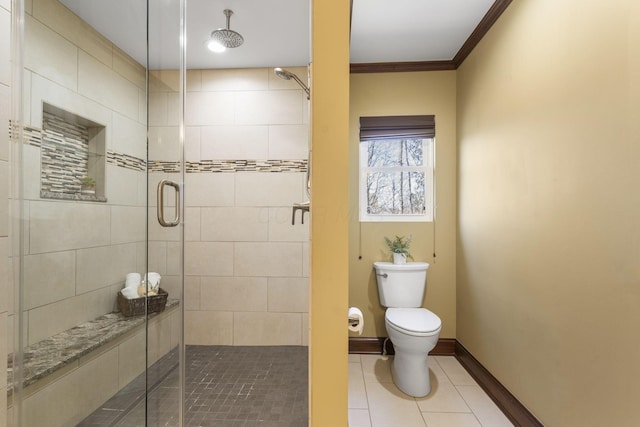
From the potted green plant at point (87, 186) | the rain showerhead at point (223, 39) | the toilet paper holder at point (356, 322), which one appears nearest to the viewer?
the toilet paper holder at point (356, 322)

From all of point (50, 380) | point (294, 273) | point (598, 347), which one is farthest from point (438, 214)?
point (50, 380)

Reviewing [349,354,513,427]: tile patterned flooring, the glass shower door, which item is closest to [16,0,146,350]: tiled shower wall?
the glass shower door

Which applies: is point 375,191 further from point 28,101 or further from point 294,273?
point 28,101

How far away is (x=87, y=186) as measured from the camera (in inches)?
45.4

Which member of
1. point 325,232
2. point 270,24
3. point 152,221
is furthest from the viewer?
point 270,24

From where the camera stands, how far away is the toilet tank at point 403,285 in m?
2.31

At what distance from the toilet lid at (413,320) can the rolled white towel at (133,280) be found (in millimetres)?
1497

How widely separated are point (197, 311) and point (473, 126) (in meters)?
2.51

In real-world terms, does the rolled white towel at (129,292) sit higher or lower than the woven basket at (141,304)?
higher

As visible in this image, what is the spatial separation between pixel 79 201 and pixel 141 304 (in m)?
0.48

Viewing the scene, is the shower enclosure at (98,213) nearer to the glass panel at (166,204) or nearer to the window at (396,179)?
the glass panel at (166,204)

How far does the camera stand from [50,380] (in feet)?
3.53

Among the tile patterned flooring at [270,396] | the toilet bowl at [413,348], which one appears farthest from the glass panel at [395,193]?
the tile patterned flooring at [270,396]

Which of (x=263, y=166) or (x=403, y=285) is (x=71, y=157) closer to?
(x=263, y=166)
